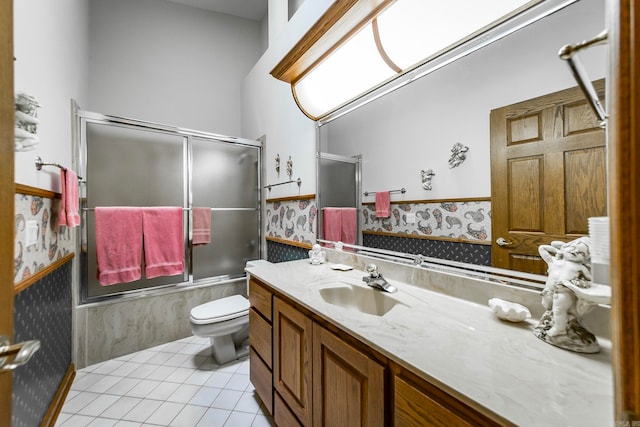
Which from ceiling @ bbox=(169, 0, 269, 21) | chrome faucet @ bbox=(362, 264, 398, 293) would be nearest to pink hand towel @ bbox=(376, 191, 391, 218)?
chrome faucet @ bbox=(362, 264, 398, 293)

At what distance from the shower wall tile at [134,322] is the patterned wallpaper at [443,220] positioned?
198 cm

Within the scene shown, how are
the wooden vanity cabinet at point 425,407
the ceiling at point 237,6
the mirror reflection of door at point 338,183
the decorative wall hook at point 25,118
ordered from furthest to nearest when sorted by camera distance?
the ceiling at point 237,6
the mirror reflection of door at point 338,183
the decorative wall hook at point 25,118
the wooden vanity cabinet at point 425,407

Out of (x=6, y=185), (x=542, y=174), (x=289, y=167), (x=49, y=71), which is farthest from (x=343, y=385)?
(x=49, y=71)

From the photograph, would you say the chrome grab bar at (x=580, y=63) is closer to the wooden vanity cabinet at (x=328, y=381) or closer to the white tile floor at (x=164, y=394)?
the wooden vanity cabinet at (x=328, y=381)

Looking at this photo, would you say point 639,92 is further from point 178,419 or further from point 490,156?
point 178,419

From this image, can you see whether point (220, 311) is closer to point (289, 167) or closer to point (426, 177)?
point (289, 167)

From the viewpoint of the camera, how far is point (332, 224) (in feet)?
5.80

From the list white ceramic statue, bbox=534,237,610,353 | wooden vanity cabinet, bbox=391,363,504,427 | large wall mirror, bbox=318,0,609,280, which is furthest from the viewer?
large wall mirror, bbox=318,0,609,280

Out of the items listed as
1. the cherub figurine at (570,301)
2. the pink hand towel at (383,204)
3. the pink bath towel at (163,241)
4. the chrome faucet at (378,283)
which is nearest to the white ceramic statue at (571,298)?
the cherub figurine at (570,301)

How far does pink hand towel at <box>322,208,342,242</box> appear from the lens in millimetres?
1715

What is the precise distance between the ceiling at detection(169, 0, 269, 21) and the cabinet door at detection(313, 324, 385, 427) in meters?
3.68

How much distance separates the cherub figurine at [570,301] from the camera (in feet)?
2.08

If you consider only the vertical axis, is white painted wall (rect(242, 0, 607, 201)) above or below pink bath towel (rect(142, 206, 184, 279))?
above

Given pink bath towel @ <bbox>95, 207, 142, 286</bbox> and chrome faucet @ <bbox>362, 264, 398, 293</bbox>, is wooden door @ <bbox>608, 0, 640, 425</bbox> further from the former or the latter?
pink bath towel @ <bbox>95, 207, 142, 286</bbox>
